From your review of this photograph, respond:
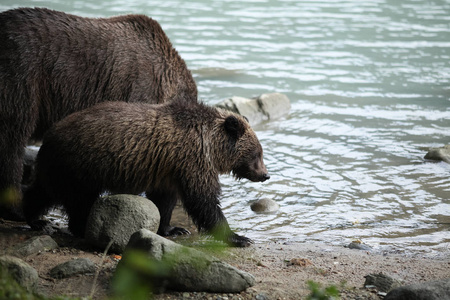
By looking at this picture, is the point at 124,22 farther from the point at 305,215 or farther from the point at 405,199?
the point at 405,199

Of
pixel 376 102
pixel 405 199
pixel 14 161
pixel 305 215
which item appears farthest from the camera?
pixel 376 102

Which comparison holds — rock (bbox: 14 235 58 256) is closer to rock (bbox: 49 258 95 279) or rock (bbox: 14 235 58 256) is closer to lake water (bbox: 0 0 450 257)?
rock (bbox: 49 258 95 279)

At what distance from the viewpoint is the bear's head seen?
7.85 metres

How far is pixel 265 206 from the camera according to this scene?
9.19 m

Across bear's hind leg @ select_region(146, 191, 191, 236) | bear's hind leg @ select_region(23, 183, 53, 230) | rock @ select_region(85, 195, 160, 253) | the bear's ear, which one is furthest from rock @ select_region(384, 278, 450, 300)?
bear's hind leg @ select_region(23, 183, 53, 230)

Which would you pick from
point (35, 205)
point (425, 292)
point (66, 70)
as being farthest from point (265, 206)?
point (425, 292)

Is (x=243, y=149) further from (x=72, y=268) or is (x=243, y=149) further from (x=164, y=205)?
(x=72, y=268)

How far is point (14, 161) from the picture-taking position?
24.9ft

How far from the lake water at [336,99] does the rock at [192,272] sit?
267 cm

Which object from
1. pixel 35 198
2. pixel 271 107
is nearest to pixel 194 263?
pixel 35 198

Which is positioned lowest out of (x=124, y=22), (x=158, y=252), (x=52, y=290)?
(x=52, y=290)

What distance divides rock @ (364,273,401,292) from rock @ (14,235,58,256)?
3268mm

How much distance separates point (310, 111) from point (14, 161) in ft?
28.3

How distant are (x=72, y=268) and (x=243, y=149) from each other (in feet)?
9.86
